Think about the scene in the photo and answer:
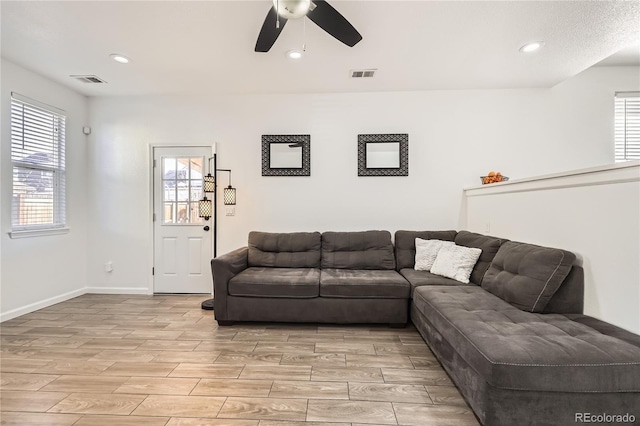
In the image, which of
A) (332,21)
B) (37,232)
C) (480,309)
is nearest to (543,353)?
(480,309)

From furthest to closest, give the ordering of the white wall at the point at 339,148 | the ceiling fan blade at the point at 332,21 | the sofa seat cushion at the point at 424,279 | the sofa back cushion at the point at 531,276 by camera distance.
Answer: the white wall at the point at 339,148, the sofa seat cushion at the point at 424,279, the sofa back cushion at the point at 531,276, the ceiling fan blade at the point at 332,21

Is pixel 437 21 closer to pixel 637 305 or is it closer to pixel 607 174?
pixel 607 174

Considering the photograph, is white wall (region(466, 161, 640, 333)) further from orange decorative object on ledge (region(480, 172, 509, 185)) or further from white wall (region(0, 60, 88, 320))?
white wall (region(0, 60, 88, 320))

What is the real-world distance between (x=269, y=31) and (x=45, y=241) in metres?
3.65

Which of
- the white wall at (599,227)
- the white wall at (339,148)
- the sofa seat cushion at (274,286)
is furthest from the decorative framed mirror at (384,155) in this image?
the sofa seat cushion at (274,286)

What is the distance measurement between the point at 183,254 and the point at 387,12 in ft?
12.0

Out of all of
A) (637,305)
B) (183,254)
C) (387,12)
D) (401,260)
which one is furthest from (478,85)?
(183,254)

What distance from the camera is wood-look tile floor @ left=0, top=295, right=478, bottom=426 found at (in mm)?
1646

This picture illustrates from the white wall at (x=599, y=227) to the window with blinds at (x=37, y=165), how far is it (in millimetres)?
Answer: 5240

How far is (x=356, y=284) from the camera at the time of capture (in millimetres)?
2867

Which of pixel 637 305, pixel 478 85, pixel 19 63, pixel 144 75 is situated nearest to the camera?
pixel 637 305

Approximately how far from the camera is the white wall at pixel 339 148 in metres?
3.70

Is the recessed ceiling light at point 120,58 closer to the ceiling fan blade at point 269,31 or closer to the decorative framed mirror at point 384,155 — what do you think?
the ceiling fan blade at point 269,31

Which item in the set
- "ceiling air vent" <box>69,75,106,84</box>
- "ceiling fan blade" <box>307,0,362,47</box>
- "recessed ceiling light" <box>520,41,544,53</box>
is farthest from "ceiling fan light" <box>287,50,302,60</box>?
"ceiling air vent" <box>69,75,106,84</box>
